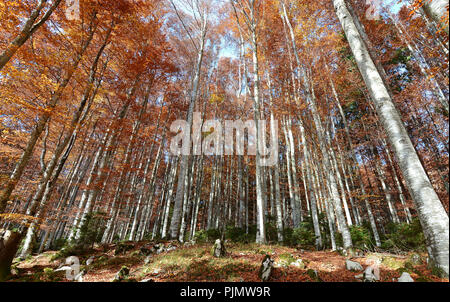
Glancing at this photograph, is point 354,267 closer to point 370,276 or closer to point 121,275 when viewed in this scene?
point 370,276

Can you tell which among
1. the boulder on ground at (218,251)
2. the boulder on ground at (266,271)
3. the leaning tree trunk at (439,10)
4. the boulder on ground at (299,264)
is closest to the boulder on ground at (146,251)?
the boulder on ground at (218,251)

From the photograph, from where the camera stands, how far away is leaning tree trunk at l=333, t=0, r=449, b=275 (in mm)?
2209

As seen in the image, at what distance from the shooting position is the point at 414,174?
259 centimetres

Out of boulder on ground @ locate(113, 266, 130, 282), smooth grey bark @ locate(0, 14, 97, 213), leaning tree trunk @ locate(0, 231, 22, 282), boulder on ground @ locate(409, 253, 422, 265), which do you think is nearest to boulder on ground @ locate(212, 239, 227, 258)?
boulder on ground @ locate(113, 266, 130, 282)

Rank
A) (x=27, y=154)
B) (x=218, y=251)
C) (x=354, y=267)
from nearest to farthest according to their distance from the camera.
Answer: (x=354, y=267)
(x=27, y=154)
(x=218, y=251)

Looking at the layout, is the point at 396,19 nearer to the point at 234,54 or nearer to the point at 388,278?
the point at 234,54

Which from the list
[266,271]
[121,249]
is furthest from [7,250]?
[266,271]

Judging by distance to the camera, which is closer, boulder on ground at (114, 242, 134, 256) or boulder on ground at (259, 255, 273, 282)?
boulder on ground at (259, 255, 273, 282)

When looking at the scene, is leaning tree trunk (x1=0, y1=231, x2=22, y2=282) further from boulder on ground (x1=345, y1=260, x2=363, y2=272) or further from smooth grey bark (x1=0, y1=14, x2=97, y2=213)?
boulder on ground (x1=345, y1=260, x2=363, y2=272)

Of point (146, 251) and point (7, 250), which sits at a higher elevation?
point (7, 250)

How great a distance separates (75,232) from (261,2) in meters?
16.4

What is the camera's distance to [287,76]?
1095 centimetres

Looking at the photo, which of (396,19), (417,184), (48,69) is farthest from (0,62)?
(396,19)

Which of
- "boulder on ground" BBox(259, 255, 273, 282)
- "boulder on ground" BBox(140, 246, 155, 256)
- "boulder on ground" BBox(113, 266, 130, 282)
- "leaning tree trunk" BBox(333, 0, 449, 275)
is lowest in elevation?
"boulder on ground" BBox(113, 266, 130, 282)
